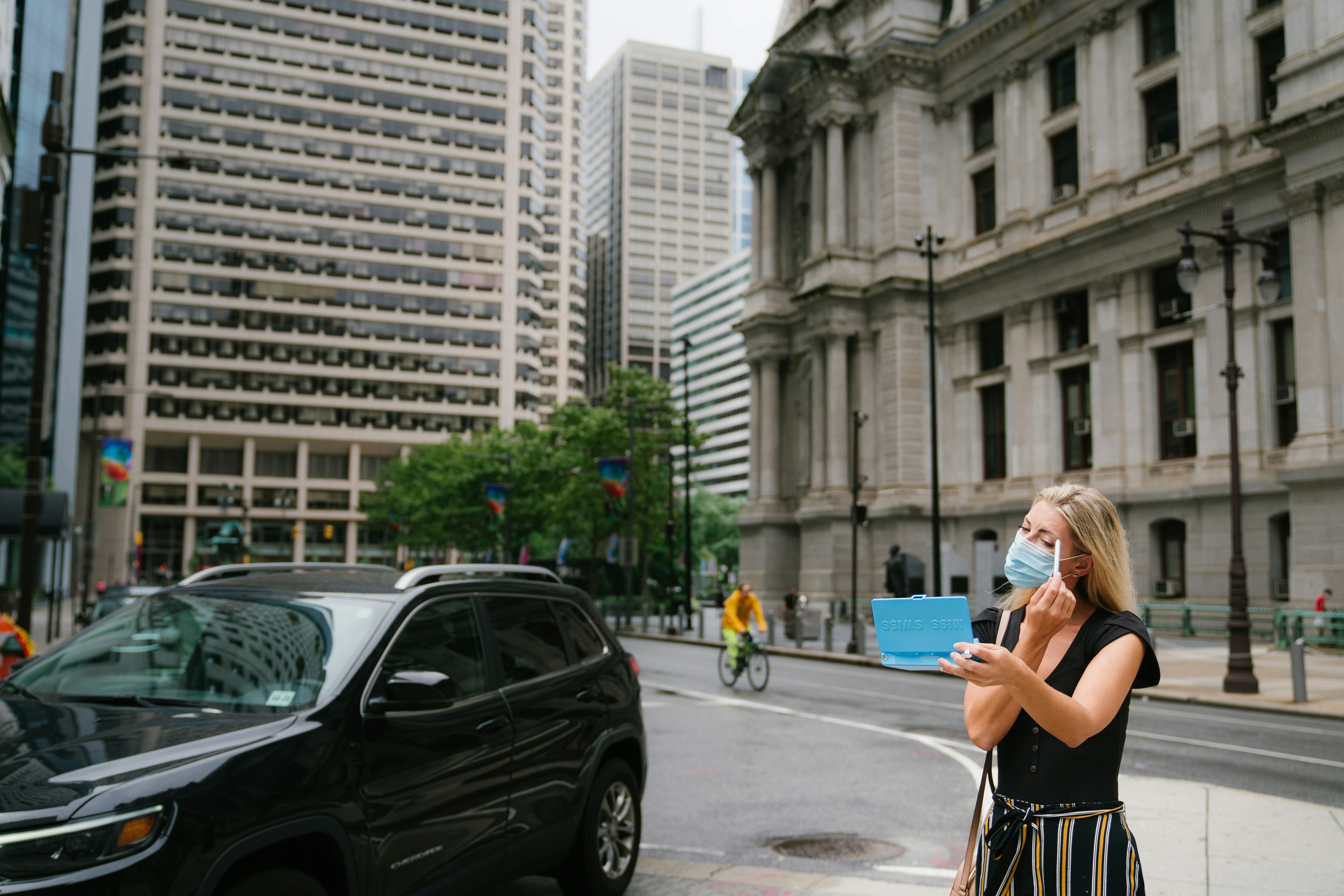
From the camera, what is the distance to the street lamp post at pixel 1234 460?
58.5 feet

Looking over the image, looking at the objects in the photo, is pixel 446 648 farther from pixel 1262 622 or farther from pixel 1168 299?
pixel 1168 299

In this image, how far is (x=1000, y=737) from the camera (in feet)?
9.68

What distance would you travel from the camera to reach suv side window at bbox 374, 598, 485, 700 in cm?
485

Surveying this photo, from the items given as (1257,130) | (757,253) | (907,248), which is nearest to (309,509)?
(757,253)

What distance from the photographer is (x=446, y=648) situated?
17.0 feet

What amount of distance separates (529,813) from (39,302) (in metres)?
12.1

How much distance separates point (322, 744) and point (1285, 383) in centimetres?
3460

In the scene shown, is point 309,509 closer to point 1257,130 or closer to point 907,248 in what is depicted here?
point 907,248

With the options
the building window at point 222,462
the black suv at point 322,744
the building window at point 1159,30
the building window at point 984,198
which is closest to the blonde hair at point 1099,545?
the black suv at point 322,744

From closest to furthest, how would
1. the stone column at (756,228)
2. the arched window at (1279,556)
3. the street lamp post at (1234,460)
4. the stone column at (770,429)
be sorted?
1. the street lamp post at (1234,460)
2. the arched window at (1279,556)
3. the stone column at (770,429)
4. the stone column at (756,228)

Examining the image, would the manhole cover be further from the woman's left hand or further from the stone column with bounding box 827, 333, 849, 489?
the stone column with bounding box 827, 333, 849, 489

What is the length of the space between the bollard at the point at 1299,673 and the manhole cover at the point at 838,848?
11130 mm

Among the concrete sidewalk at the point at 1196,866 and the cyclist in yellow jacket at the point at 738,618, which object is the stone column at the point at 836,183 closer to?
the cyclist in yellow jacket at the point at 738,618

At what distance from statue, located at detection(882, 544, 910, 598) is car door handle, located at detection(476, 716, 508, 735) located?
85.7 ft
